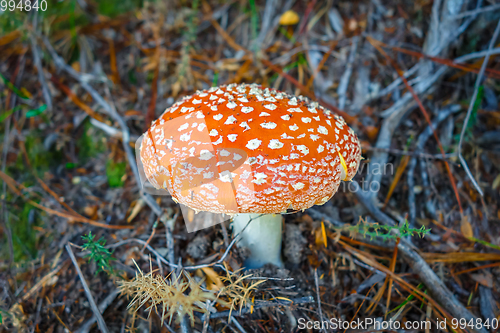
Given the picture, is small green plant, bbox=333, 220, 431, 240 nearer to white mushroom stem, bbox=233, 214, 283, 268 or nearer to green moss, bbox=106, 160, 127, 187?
white mushroom stem, bbox=233, 214, 283, 268

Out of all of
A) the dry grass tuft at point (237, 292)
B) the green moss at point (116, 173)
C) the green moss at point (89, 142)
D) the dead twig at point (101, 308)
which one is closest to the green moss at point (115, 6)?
the green moss at point (89, 142)

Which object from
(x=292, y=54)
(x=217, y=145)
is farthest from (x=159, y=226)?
(x=292, y=54)

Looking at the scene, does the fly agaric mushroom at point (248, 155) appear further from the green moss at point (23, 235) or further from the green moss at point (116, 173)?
the green moss at point (23, 235)

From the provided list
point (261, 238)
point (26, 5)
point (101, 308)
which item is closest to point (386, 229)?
point (261, 238)

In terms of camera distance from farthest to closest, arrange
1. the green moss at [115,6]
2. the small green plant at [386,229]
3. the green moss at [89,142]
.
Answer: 1. the green moss at [115,6]
2. the green moss at [89,142]
3. the small green plant at [386,229]

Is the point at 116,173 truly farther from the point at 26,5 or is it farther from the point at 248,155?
the point at 26,5

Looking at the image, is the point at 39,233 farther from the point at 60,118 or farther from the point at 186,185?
the point at 186,185
